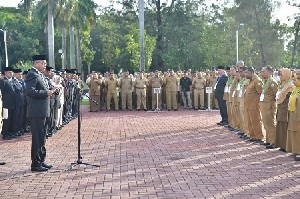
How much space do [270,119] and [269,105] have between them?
34 centimetres

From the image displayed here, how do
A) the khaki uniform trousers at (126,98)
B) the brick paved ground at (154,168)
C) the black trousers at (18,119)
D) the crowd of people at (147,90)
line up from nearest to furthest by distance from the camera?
the brick paved ground at (154,168), the black trousers at (18,119), the crowd of people at (147,90), the khaki uniform trousers at (126,98)

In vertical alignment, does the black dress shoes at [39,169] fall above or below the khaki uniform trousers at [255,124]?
below

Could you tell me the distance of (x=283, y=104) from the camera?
1109cm

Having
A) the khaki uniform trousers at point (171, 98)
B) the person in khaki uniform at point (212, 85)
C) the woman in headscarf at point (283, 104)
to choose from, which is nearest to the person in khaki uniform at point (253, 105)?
the woman in headscarf at point (283, 104)

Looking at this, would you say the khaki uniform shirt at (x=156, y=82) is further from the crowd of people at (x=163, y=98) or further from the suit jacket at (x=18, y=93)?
the suit jacket at (x=18, y=93)

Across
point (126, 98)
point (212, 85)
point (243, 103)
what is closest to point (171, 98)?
point (212, 85)

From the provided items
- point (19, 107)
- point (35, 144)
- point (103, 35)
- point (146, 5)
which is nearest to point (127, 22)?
point (146, 5)

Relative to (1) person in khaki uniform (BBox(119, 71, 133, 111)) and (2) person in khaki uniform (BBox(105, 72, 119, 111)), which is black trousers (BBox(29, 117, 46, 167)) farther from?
(1) person in khaki uniform (BBox(119, 71, 133, 111))

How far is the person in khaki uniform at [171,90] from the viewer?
942 inches

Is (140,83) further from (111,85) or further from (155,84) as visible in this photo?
(111,85)

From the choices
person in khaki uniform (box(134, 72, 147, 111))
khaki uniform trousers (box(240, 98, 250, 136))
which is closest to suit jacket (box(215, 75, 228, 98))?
khaki uniform trousers (box(240, 98, 250, 136))

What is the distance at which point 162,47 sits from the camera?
48.8 meters

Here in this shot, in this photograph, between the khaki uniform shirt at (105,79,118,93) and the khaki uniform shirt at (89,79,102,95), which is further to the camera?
the khaki uniform shirt at (105,79,118,93)

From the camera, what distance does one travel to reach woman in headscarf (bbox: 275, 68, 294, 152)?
35.8 feet
